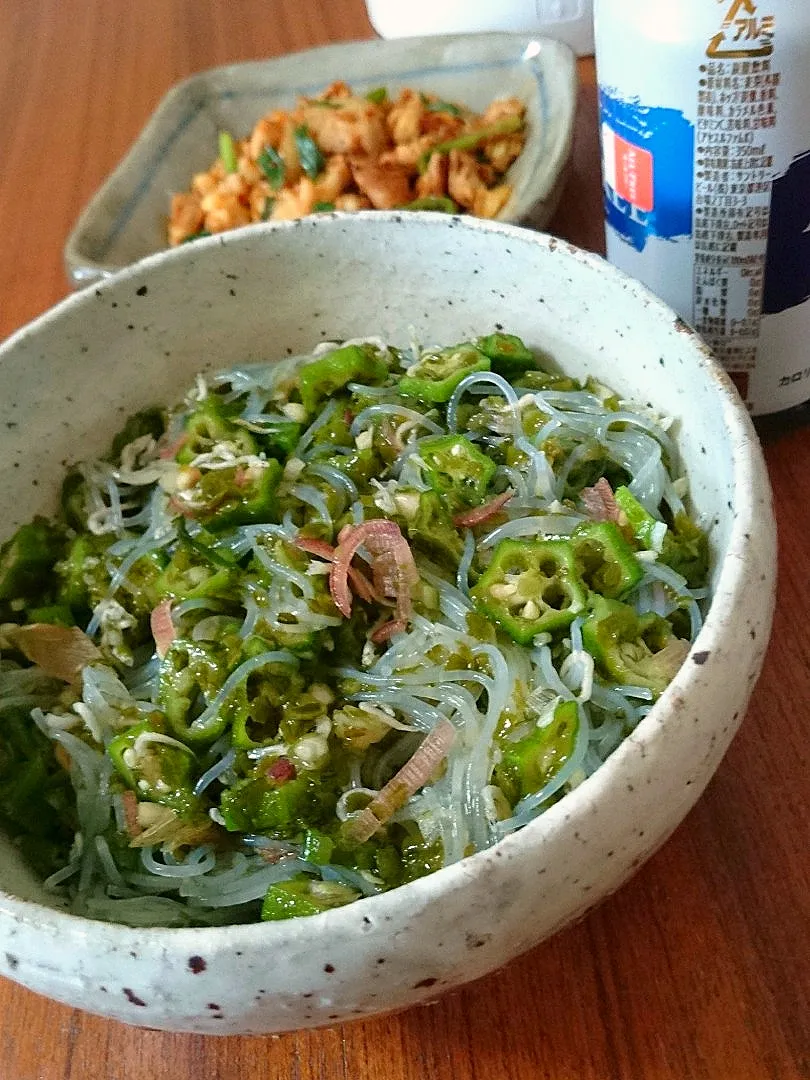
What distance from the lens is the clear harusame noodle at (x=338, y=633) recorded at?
67 cm

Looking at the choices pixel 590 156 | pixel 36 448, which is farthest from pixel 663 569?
pixel 590 156

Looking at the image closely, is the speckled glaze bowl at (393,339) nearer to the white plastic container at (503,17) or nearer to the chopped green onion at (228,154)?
the chopped green onion at (228,154)

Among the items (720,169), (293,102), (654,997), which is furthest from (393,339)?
(293,102)

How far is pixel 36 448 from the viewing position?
885mm

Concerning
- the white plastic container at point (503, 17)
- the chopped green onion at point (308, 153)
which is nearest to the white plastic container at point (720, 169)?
the chopped green onion at point (308, 153)

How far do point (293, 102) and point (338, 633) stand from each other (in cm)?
121

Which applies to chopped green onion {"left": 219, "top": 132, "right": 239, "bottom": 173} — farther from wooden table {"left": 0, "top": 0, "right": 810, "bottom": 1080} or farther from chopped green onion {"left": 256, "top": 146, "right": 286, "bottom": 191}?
wooden table {"left": 0, "top": 0, "right": 810, "bottom": 1080}

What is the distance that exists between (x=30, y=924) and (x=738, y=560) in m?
0.45

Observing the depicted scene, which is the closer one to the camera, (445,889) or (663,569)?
(445,889)

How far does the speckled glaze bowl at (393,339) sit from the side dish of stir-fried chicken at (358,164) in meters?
0.47

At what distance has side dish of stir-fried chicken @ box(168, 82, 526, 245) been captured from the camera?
54.4 inches

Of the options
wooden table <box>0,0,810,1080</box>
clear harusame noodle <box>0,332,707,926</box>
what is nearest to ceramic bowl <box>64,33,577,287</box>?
clear harusame noodle <box>0,332,707,926</box>

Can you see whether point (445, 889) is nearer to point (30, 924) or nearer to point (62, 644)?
point (30, 924)

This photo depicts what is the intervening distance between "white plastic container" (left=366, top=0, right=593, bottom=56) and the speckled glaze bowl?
933mm
